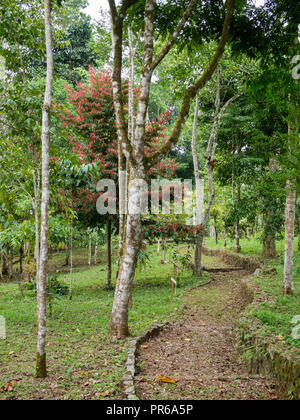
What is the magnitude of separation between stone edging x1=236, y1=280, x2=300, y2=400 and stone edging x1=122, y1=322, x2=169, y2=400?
1563 millimetres

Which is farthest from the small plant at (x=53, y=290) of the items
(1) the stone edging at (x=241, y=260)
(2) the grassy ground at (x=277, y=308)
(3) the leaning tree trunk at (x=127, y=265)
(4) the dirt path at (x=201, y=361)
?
(1) the stone edging at (x=241, y=260)

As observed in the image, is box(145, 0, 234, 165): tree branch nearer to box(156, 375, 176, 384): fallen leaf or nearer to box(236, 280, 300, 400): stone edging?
box(236, 280, 300, 400): stone edging

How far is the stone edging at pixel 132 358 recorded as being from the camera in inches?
139

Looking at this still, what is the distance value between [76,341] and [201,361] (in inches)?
88.9

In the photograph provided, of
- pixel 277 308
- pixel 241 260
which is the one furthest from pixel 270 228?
pixel 277 308

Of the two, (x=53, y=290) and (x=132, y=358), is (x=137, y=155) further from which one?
(x=53, y=290)

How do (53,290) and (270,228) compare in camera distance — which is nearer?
(53,290)

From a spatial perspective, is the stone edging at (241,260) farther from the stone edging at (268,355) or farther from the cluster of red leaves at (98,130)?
the stone edging at (268,355)

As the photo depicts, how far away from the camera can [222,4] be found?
592cm

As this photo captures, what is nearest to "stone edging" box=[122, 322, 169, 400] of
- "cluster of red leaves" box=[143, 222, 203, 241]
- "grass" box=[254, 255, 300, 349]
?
"grass" box=[254, 255, 300, 349]

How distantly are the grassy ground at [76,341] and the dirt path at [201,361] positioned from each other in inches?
16.5

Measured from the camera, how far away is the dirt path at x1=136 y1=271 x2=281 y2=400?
3.64 meters

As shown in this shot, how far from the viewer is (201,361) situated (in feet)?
16.0
